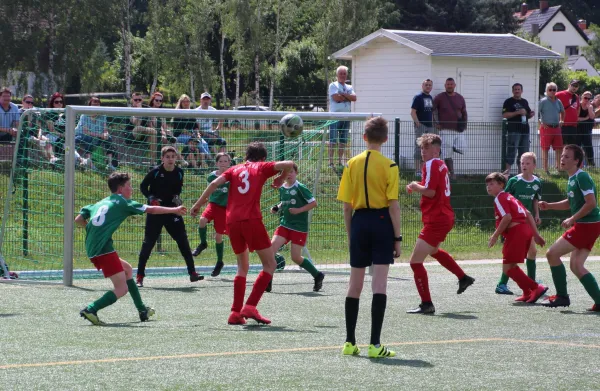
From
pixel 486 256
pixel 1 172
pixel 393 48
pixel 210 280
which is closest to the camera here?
pixel 210 280

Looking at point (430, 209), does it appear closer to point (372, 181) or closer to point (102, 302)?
point (372, 181)

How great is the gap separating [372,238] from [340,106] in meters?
10.9

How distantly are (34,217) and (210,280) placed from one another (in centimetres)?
272

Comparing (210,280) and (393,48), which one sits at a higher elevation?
(393,48)

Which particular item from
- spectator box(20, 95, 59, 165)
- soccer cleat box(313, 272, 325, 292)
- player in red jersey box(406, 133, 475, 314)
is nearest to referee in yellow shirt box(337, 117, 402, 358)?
player in red jersey box(406, 133, 475, 314)

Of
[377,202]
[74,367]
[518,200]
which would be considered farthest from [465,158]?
[74,367]

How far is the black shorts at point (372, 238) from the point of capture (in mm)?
7496

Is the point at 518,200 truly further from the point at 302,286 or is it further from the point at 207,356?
the point at 207,356

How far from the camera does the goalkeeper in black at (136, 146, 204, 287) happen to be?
40.0 feet

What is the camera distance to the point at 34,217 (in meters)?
13.6

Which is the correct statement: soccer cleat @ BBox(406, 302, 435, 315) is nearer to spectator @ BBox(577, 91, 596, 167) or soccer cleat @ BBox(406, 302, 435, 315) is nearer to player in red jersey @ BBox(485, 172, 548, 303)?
player in red jersey @ BBox(485, 172, 548, 303)

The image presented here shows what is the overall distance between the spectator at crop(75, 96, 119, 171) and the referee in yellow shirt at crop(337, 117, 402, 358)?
6862 mm

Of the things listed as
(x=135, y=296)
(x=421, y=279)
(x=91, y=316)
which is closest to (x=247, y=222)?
(x=135, y=296)

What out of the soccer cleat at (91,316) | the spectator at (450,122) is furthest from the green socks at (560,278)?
the spectator at (450,122)
